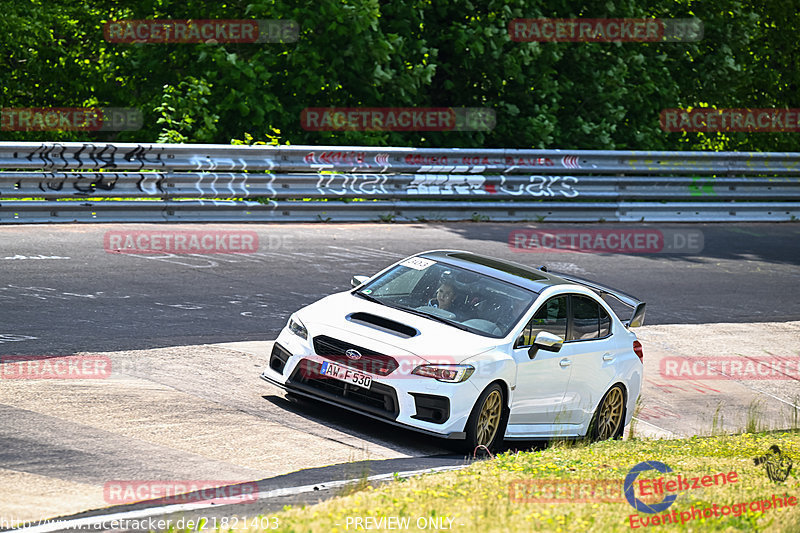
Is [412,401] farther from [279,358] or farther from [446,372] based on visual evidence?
[279,358]

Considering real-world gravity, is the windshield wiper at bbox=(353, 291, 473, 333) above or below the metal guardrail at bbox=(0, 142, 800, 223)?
below

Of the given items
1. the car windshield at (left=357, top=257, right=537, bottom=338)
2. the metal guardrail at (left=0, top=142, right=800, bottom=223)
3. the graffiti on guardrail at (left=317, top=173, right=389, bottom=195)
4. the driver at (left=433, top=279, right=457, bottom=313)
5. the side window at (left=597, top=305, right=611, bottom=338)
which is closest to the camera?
the car windshield at (left=357, top=257, right=537, bottom=338)

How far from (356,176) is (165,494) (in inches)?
511

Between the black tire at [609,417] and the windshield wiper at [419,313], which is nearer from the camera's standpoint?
the windshield wiper at [419,313]

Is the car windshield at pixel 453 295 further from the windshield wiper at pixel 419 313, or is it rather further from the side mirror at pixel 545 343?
the side mirror at pixel 545 343

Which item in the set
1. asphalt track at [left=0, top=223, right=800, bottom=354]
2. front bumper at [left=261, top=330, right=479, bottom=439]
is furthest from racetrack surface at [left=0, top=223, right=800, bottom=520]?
front bumper at [left=261, top=330, right=479, bottom=439]

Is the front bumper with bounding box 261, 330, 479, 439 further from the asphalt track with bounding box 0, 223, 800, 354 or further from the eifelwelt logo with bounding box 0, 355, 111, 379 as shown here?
the asphalt track with bounding box 0, 223, 800, 354

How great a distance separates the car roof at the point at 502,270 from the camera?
9.84m

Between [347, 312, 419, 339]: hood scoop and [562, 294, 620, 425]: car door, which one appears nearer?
[347, 312, 419, 339]: hood scoop

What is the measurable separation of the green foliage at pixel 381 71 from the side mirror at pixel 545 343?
39.7 feet

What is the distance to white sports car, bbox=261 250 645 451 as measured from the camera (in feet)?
28.1

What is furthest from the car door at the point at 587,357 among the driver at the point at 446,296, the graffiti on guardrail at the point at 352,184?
the graffiti on guardrail at the point at 352,184

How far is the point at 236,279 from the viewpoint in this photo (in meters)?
13.8

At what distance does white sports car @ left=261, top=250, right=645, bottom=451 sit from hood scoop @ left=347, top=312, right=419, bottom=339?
1 centimetres
